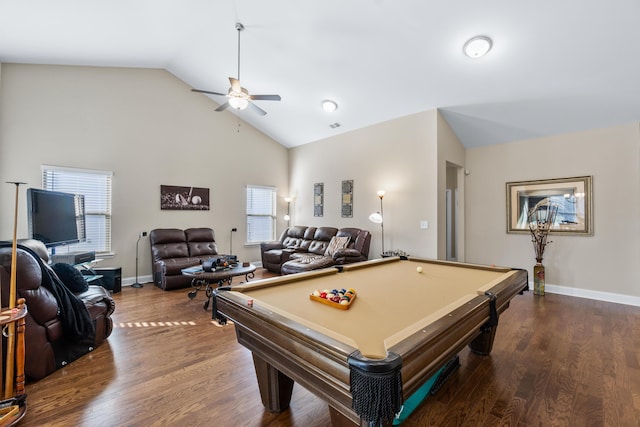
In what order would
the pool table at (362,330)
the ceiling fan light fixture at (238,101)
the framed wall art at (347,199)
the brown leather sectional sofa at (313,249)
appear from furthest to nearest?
1. the framed wall art at (347,199)
2. the brown leather sectional sofa at (313,249)
3. the ceiling fan light fixture at (238,101)
4. the pool table at (362,330)

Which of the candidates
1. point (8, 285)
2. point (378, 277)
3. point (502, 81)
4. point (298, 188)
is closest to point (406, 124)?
point (502, 81)

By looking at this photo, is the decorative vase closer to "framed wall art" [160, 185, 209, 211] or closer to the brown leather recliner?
the brown leather recliner

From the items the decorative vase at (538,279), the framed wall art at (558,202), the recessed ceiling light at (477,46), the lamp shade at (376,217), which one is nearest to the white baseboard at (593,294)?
the decorative vase at (538,279)

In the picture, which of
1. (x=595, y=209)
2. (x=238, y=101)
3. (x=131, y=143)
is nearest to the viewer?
(x=238, y=101)

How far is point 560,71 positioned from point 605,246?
8.79ft

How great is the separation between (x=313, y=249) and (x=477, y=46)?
4.36 meters

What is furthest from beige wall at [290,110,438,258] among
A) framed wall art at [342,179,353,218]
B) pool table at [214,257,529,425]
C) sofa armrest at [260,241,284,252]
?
pool table at [214,257,529,425]

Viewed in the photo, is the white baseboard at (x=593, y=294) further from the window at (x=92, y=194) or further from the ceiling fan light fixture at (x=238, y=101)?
the window at (x=92, y=194)

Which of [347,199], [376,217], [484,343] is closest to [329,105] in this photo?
[347,199]

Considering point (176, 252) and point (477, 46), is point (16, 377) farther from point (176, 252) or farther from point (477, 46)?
point (477, 46)

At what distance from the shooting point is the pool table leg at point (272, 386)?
1.76 m

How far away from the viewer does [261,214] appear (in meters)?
7.13

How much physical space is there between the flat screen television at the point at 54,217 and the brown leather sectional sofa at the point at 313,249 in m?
3.19

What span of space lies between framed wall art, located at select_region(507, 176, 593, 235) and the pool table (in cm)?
309
